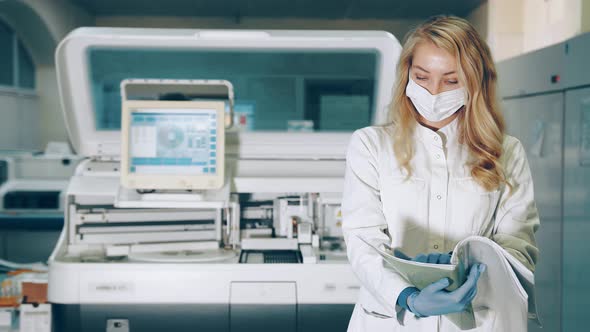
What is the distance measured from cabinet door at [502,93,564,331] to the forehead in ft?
3.98

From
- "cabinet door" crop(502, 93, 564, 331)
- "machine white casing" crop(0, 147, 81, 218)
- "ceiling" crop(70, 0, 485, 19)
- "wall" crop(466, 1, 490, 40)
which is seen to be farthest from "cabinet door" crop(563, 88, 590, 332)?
"ceiling" crop(70, 0, 485, 19)

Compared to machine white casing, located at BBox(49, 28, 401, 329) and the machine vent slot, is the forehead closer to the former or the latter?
machine white casing, located at BBox(49, 28, 401, 329)

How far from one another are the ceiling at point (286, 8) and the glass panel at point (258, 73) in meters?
0.82

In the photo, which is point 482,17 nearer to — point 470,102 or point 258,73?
point 258,73

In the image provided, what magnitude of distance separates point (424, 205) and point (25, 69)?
7424mm

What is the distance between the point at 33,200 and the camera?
3.51 m

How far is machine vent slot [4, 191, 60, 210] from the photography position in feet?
11.4

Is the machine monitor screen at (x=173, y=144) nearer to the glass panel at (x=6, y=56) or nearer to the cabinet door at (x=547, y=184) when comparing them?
the cabinet door at (x=547, y=184)

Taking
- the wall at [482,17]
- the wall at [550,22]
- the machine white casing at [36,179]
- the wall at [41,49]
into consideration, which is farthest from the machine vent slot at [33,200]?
the wall at [482,17]

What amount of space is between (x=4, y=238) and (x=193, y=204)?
1872mm

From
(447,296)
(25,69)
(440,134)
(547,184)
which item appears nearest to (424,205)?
(440,134)

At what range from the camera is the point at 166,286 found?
1976 millimetres

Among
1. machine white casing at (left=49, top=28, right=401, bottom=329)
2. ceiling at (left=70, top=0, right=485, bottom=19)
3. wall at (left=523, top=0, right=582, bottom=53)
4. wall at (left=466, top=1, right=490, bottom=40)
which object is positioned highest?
ceiling at (left=70, top=0, right=485, bottom=19)

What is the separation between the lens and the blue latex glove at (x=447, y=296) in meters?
1.00
